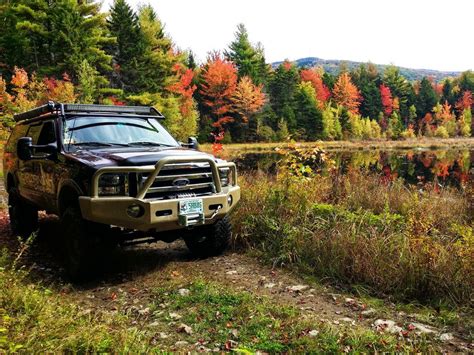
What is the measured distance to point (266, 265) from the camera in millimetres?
5699

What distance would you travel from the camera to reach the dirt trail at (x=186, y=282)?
4.11 metres

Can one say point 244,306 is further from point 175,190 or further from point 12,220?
point 12,220

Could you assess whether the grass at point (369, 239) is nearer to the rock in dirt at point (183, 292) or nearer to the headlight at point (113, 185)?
the rock in dirt at point (183, 292)

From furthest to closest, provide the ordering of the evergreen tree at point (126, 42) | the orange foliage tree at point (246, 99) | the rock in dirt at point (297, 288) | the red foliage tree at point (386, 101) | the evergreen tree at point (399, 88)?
the evergreen tree at point (399, 88) < the red foliage tree at point (386, 101) < the orange foliage tree at point (246, 99) < the evergreen tree at point (126, 42) < the rock in dirt at point (297, 288)

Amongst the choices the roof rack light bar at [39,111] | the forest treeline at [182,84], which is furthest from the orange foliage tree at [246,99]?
the roof rack light bar at [39,111]

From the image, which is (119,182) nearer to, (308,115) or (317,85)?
(308,115)

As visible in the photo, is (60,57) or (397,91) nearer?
(60,57)

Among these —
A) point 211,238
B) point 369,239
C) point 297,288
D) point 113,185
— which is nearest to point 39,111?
point 113,185

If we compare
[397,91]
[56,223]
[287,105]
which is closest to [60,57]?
[56,223]

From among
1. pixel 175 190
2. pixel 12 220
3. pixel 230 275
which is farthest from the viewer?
pixel 12 220

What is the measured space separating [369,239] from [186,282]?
2.45 meters

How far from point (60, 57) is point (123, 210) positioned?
33785 mm

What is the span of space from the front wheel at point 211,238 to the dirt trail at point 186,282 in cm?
15

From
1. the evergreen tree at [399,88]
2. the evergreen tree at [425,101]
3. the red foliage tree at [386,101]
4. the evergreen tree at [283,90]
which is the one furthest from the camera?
the evergreen tree at [425,101]
